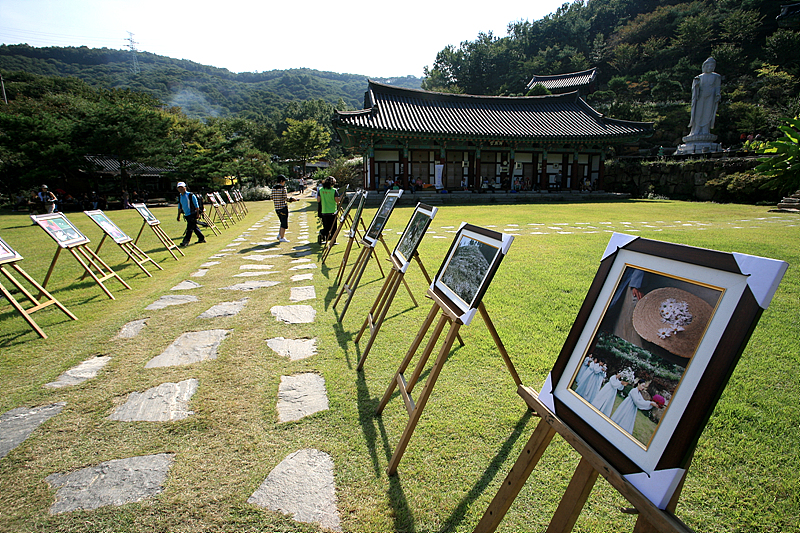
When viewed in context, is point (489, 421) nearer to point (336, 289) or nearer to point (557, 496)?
point (557, 496)

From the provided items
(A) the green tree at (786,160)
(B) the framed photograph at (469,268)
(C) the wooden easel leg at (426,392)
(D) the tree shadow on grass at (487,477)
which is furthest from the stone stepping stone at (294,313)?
(A) the green tree at (786,160)

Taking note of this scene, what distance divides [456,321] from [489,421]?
2.94 ft

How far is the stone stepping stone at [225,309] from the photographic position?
4.41 m

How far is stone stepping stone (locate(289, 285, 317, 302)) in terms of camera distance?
4969 mm

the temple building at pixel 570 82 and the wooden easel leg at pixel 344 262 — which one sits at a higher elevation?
the temple building at pixel 570 82

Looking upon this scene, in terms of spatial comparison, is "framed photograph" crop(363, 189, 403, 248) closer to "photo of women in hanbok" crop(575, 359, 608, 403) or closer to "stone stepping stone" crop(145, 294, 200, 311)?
"stone stepping stone" crop(145, 294, 200, 311)

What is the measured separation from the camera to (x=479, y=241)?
7.25 ft

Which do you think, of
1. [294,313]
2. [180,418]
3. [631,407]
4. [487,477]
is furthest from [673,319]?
[294,313]

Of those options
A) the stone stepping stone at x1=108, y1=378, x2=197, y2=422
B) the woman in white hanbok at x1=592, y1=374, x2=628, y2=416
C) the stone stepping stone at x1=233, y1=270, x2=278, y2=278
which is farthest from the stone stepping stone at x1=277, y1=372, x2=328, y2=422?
the stone stepping stone at x1=233, y1=270, x2=278, y2=278

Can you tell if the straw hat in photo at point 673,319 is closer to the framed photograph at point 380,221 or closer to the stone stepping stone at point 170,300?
the framed photograph at point 380,221

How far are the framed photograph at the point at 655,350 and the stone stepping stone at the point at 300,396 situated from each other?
1753 millimetres

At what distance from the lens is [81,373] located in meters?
3.09

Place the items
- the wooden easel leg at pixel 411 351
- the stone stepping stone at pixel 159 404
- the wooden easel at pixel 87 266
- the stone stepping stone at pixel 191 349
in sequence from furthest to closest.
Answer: the wooden easel at pixel 87 266 < the stone stepping stone at pixel 191 349 < the stone stepping stone at pixel 159 404 < the wooden easel leg at pixel 411 351

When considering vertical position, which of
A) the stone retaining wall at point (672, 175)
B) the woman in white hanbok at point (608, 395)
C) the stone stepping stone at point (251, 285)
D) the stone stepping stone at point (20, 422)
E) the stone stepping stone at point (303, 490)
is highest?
Answer: the woman in white hanbok at point (608, 395)
